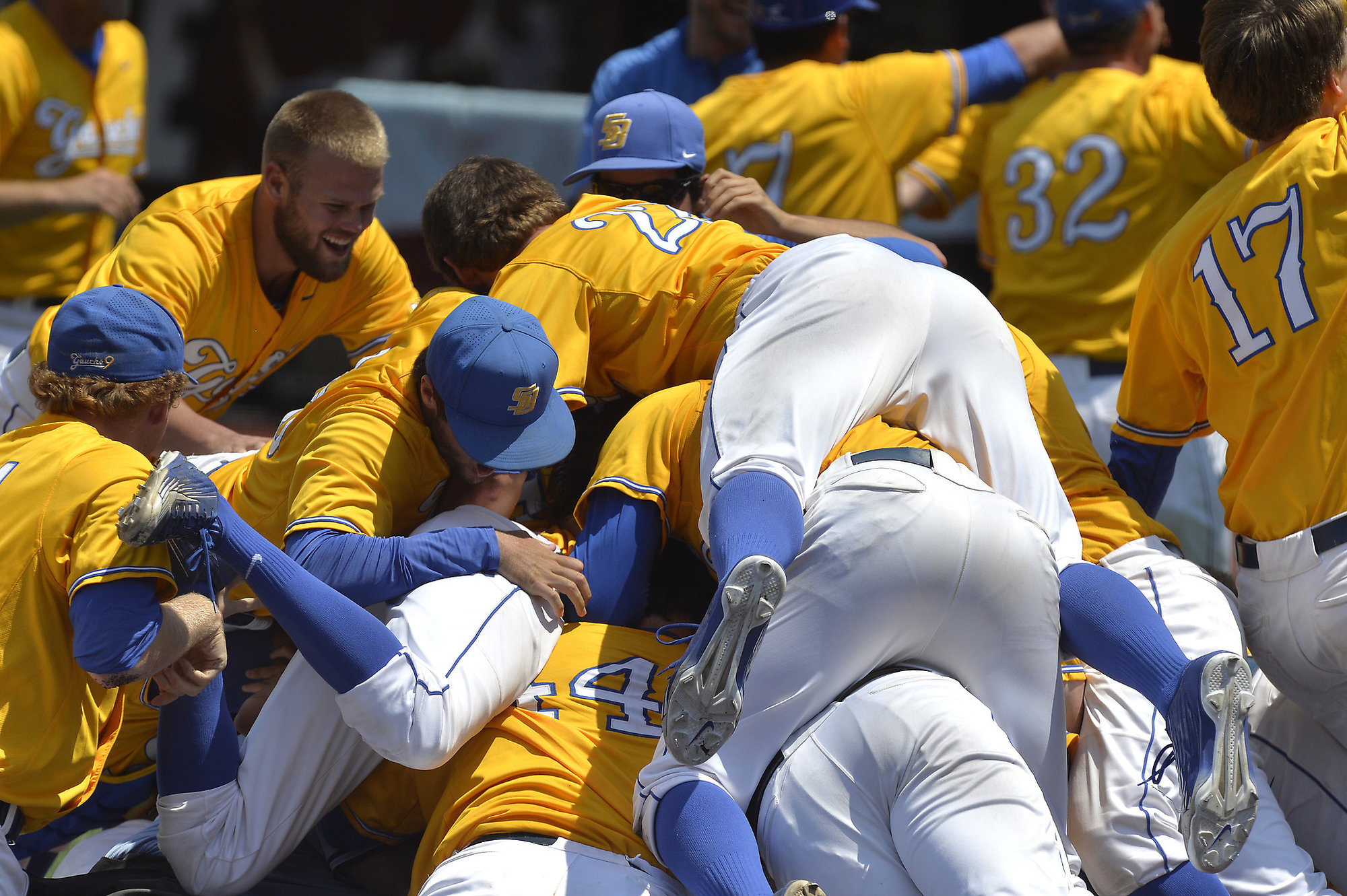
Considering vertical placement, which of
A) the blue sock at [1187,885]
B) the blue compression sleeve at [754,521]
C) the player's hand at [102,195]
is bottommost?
the blue sock at [1187,885]

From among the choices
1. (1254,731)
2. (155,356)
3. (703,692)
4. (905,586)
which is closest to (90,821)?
(155,356)

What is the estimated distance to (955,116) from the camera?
12.7ft

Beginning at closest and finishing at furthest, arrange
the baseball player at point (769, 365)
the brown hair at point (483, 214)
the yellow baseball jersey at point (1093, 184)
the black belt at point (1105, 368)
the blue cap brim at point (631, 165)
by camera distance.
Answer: the baseball player at point (769, 365)
the brown hair at point (483, 214)
the blue cap brim at point (631, 165)
the yellow baseball jersey at point (1093, 184)
the black belt at point (1105, 368)

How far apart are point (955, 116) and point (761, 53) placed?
64 centimetres

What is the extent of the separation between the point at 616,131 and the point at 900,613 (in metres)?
1.74

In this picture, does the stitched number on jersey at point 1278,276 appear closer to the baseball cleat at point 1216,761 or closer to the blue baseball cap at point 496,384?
the baseball cleat at point 1216,761

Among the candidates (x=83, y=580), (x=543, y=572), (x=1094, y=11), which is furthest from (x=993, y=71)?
(x=83, y=580)

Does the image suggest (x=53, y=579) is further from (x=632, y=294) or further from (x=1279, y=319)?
(x=1279, y=319)

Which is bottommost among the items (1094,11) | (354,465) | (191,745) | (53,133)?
(191,745)

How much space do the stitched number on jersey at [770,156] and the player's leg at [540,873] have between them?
7.76 feet

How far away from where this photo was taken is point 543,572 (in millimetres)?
2291

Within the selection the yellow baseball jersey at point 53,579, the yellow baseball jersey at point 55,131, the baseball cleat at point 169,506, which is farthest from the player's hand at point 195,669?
the yellow baseball jersey at point 55,131

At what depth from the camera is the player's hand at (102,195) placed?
3.65 m

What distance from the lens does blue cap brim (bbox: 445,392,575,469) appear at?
7.84 feet
